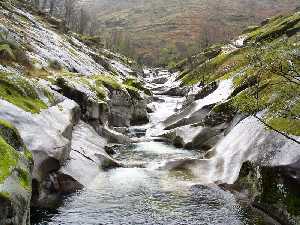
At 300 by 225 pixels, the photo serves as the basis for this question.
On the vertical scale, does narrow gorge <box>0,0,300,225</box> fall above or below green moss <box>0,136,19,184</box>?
below

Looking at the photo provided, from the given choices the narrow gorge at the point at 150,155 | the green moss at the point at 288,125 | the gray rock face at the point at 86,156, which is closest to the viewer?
the narrow gorge at the point at 150,155

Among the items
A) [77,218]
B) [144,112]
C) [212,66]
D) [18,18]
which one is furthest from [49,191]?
[212,66]

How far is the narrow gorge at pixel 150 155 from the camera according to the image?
31.1m

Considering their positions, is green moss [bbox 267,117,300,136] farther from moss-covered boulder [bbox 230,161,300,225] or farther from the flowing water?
the flowing water

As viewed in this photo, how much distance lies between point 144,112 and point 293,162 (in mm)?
49747

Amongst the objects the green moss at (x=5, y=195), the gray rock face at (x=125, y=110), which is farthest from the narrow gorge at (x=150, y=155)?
the gray rock face at (x=125, y=110)

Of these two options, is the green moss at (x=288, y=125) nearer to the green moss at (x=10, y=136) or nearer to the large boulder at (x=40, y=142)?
the large boulder at (x=40, y=142)

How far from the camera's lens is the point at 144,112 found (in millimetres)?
81812

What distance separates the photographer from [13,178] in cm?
2594

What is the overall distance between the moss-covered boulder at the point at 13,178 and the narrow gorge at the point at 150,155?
3.1 inches

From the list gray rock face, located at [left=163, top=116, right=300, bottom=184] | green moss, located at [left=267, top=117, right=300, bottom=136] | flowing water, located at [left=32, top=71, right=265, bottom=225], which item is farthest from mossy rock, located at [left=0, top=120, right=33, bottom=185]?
green moss, located at [left=267, top=117, right=300, bottom=136]

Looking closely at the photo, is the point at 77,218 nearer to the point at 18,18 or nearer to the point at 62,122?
the point at 62,122

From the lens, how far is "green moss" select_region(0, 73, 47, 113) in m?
42.8

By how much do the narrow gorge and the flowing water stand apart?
89mm
